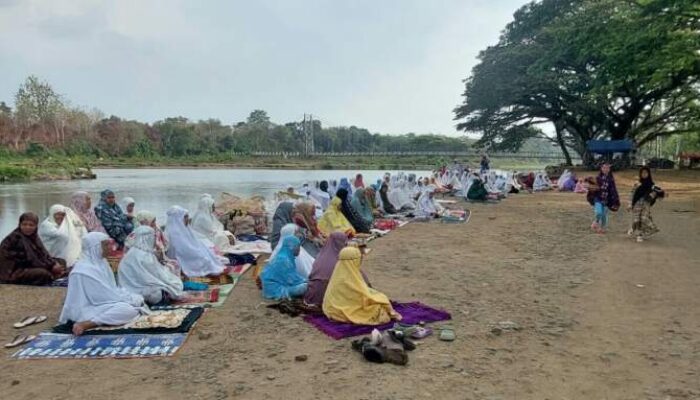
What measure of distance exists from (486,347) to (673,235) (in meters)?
6.06

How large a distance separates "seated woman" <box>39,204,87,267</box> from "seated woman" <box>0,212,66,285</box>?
2.00 ft

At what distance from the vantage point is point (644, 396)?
2.94 metres

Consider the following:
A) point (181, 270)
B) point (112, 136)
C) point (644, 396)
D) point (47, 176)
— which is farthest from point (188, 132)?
point (644, 396)

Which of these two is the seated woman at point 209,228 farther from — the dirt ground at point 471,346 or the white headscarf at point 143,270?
the white headscarf at point 143,270

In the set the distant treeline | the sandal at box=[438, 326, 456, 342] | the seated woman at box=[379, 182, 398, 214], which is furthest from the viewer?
the distant treeline

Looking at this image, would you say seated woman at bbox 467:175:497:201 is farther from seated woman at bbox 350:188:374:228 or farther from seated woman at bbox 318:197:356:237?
seated woman at bbox 318:197:356:237

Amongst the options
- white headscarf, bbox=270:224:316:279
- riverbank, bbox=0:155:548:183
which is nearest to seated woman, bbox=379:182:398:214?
white headscarf, bbox=270:224:316:279

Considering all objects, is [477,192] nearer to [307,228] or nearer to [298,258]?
[307,228]

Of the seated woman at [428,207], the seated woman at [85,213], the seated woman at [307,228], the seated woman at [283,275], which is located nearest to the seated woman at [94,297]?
the seated woman at [283,275]

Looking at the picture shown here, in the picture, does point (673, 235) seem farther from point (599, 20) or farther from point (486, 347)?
point (599, 20)

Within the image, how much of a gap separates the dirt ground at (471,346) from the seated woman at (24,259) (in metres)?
0.21

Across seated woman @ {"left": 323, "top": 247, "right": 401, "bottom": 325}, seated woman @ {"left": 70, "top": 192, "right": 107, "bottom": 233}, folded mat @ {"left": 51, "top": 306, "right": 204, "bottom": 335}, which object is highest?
seated woman @ {"left": 70, "top": 192, "right": 107, "bottom": 233}

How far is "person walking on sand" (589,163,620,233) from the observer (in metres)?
8.54

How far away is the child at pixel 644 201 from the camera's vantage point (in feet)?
25.0
